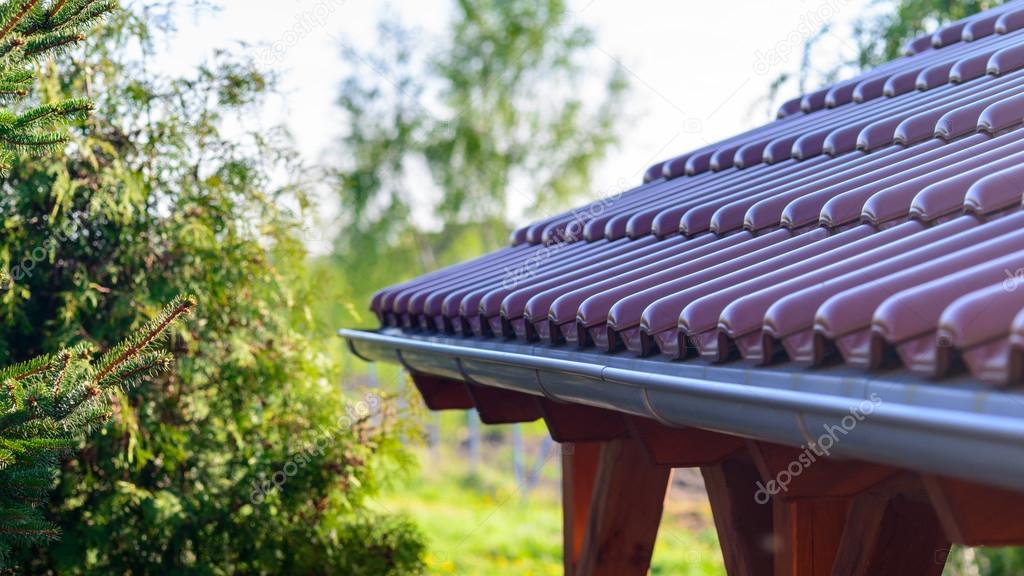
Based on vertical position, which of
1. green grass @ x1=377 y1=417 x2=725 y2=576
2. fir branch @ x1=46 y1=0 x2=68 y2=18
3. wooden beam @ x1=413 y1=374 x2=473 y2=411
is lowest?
green grass @ x1=377 y1=417 x2=725 y2=576

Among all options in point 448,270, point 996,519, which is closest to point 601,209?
point 448,270

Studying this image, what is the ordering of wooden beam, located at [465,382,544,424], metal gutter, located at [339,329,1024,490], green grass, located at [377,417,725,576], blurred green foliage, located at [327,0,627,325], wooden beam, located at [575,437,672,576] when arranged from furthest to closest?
blurred green foliage, located at [327,0,627,325], green grass, located at [377,417,725,576], wooden beam, located at [465,382,544,424], wooden beam, located at [575,437,672,576], metal gutter, located at [339,329,1024,490]

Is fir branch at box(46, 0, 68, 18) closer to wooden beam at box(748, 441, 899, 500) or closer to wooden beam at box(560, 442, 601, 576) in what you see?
wooden beam at box(748, 441, 899, 500)

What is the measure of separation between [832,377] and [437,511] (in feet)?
43.6

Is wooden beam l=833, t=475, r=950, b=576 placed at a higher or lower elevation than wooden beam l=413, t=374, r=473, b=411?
lower

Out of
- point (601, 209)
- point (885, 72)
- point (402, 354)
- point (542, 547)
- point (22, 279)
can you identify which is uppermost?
point (885, 72)

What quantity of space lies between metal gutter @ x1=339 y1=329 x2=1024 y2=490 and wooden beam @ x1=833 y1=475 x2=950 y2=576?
658 mm

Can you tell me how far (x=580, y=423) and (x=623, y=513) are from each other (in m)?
0.71

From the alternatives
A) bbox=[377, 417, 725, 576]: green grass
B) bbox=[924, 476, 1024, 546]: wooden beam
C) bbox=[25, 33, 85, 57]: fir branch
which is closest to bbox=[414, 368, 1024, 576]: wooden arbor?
bbox=[924, 476, 1024, 546]: wooden beam

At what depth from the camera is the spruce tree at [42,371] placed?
264 cm

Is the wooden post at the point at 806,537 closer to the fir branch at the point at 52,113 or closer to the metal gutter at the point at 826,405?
the metal gutter at the point at 826,405

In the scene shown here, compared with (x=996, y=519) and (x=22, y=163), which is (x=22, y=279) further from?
(x=996, y=519)

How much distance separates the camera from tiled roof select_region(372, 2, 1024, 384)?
1.69 metres

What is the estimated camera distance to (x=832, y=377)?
5.66ft
